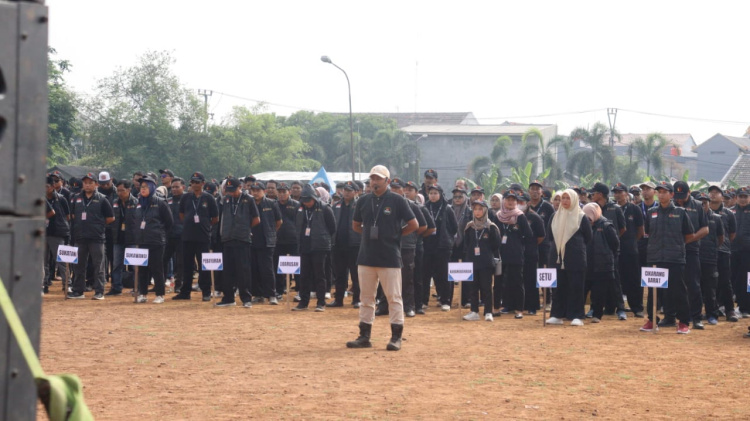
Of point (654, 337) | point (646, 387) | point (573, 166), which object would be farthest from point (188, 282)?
point (573, 166)

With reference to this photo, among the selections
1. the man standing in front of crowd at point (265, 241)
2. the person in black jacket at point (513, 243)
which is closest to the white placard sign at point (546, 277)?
the person in black jacket at point (513, 243)

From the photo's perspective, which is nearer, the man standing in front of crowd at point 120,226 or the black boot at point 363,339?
the black boot at point 363,339

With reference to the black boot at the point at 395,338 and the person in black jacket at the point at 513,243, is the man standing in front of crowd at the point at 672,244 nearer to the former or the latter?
the person in black jacket at the point at 513,243

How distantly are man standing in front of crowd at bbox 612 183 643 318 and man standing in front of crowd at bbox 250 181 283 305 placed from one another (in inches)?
251

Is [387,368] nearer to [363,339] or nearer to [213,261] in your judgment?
[363,339]

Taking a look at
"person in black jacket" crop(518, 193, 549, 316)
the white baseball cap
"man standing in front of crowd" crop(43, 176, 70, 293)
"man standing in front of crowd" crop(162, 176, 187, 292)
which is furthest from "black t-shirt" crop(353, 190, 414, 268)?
"man standing in front of crowd" crop(43, 176, 70, 293)

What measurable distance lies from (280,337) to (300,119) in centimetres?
8566

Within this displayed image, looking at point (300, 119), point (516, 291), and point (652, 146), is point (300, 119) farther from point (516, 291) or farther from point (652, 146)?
point (516, 291)

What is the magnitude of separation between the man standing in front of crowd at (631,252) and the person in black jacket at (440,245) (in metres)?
3.02

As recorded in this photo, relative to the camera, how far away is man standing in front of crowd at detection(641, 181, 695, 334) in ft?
43.3

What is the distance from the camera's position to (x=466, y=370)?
380 inches

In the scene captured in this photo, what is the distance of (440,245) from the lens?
16.6m

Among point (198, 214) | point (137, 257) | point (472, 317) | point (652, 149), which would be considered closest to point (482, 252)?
point (472, 317)

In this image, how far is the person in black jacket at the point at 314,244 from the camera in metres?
16.0
